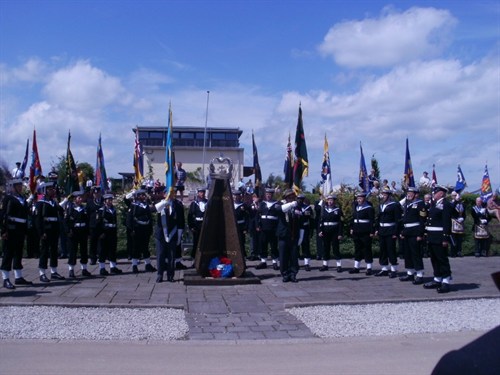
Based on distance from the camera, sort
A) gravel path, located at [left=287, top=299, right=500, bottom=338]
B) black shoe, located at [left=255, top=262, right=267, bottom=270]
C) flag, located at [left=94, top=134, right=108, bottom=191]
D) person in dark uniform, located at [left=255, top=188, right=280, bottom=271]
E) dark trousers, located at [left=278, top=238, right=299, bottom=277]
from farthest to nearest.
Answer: flag, located at [left=94, top=134, right=108, bottom=191] → black shoe, located at [left=255, top=262, right=267, bottom=270] → person in dark uniform, located at [left=255, top=188, right=280, bottom=271] → dark trousers, located at [left=278, top=238, right=299, bottom=277] → gravel path, located at [left=287, top=299, right=500, bottom=338]

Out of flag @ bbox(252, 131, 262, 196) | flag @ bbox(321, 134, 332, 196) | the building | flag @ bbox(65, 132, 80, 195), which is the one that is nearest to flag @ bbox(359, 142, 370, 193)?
flag @ bbox(321, 134, 332, 196)

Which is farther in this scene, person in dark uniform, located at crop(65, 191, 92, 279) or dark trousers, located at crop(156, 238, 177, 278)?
person in dark uniform, located at crop(65, 191, 92, 279)

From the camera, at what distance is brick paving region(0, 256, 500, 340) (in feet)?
29.2

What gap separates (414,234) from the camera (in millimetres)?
13398

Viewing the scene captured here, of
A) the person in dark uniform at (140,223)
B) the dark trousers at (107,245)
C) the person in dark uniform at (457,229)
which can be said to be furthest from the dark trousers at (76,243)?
the person in dark uniform at (457,229)

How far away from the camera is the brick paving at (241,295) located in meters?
8.91

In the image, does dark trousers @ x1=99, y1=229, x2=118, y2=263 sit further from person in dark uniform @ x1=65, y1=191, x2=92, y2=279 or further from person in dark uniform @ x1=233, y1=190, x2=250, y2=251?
person in dark uniform @ x1=233, y1=190, x2=250, y2=251

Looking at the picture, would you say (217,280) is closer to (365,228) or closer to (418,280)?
(365,228)

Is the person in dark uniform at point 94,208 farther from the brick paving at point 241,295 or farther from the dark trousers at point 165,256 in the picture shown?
the dark trousers at point 165,256

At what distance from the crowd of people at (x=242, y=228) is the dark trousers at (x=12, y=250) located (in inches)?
0.8

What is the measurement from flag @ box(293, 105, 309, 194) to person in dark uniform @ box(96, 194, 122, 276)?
16.2 feet

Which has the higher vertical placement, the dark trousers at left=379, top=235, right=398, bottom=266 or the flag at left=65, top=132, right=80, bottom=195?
the flag at left=65, top=132, right=80, bottom=195

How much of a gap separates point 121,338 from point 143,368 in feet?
5.14

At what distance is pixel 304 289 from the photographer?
41.3 ft
